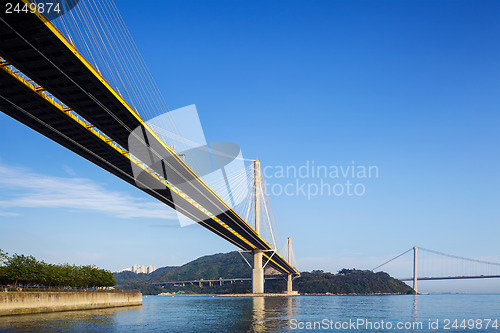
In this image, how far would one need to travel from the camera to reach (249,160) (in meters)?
117

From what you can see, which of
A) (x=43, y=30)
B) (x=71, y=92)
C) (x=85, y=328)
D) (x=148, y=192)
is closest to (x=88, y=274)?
(x=148, y=192)

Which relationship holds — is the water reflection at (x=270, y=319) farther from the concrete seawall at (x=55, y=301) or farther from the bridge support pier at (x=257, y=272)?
the bridge support pier at (x=257, y=272)

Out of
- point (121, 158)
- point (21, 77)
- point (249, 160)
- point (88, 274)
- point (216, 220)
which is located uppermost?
point (249, 160)

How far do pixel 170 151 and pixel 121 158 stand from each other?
16.5ft

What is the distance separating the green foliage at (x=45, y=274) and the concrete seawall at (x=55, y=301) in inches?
224

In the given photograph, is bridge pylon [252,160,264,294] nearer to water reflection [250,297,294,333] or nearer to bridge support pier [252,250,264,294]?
bridge support pier [252,250,264,294]

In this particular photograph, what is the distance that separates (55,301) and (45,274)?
10701 mm

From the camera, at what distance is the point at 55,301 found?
46250mm

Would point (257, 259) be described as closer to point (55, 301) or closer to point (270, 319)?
point (270, 319)

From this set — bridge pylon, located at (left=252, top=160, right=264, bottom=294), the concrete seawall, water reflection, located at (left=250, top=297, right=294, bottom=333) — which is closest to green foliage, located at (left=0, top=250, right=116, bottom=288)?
the concrete seawall

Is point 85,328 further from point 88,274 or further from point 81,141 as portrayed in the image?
point 88,274

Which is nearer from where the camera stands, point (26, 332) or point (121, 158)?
point (26, 332)

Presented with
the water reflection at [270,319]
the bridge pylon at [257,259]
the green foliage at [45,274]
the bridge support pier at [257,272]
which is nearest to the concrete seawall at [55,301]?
the green foliage at [45,274]

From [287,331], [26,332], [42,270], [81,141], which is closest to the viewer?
[26,332]
